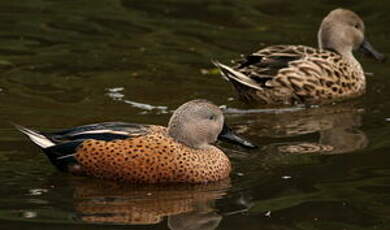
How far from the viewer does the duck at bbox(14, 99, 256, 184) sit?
8469mm

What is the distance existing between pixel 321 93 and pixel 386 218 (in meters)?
4.24

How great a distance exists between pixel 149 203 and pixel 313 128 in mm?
2828

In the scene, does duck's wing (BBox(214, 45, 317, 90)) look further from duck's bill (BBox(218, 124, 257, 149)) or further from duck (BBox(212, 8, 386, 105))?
duck's bill (BBox(218, 124, 257, 149))

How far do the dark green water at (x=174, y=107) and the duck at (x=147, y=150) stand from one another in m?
0.12

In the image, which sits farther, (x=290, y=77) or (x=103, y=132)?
(x=290, y=77)

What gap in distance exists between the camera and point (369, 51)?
12.6 m

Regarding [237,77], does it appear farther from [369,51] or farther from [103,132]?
[103,132]

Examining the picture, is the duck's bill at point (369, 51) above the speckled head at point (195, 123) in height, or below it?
below

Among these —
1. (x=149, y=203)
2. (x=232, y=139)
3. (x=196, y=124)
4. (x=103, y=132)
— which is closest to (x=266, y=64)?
(x=232, y=139)

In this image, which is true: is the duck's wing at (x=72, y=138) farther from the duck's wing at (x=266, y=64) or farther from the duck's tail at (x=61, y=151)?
the duck's wing at (x=266, y=64)

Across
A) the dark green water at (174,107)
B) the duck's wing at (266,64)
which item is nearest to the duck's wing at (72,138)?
the dark green water at (174,107)

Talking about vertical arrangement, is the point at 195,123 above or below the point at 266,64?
above

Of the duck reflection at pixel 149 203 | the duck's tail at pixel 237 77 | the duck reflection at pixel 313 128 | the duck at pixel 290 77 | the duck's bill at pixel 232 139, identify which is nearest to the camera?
the duck reflection at pixel 149 203

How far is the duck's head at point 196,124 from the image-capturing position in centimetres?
867
